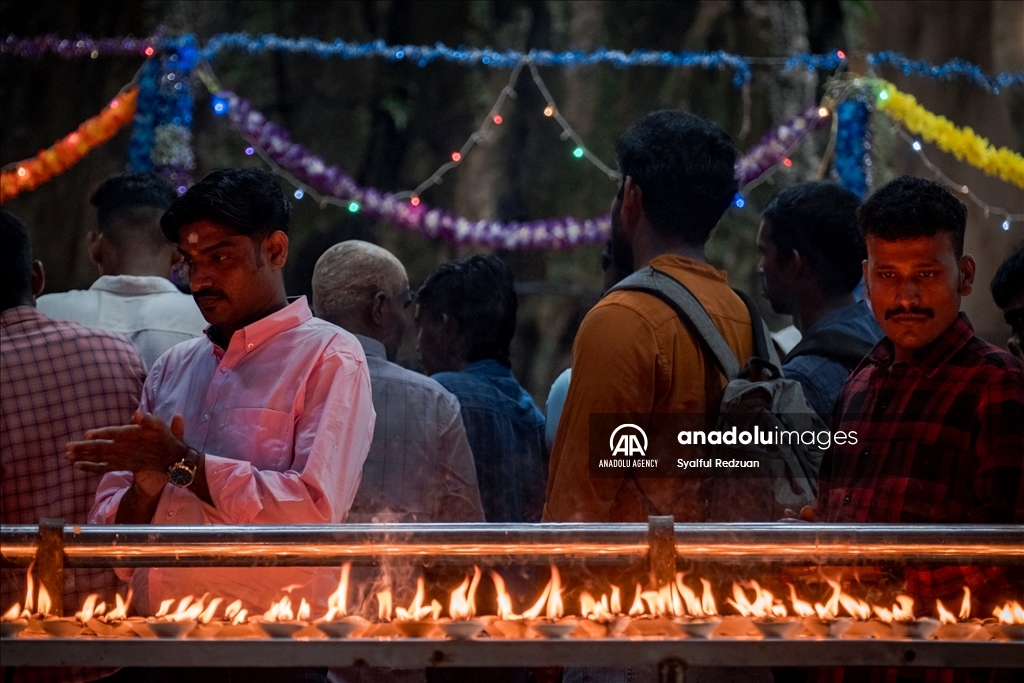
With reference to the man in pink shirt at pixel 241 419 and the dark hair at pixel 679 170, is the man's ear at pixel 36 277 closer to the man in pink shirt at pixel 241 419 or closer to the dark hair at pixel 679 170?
the man in pink shirt at pixel 241 419

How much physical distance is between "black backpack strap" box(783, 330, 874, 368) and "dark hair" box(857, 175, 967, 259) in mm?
745

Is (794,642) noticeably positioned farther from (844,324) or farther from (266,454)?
(844,324)

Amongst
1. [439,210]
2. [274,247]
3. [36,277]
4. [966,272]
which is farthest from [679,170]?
[439,210]

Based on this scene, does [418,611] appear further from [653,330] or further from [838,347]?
[838,347]

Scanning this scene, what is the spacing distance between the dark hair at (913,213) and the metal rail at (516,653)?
84 cm

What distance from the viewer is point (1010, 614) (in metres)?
1.88

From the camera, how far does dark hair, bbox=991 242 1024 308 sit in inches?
116

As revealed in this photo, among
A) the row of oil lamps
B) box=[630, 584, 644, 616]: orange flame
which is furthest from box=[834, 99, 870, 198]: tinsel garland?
box=[630, 584, 644, 616]: orange flame

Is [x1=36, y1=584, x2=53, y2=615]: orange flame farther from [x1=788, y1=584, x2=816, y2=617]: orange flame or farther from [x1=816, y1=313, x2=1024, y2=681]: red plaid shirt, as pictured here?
[x1=816, y1=313, x2=1024, y2=681]: red plaid shirt

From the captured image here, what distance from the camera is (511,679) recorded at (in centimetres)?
303

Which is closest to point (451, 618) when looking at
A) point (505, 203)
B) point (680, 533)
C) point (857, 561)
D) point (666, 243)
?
point (680, 533)

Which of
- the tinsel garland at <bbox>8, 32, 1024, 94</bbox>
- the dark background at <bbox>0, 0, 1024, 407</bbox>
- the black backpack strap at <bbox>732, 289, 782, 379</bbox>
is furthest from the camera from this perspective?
the dark background at <bbox>0, 0, 1024, 407</bbox>

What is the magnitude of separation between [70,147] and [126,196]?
4135 mm

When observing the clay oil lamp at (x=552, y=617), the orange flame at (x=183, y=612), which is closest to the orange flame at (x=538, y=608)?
the clay oil lamp at (x=552, y=617)
